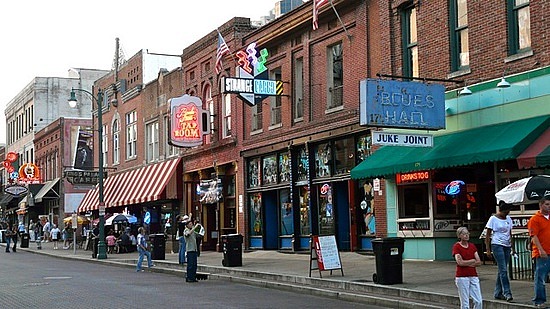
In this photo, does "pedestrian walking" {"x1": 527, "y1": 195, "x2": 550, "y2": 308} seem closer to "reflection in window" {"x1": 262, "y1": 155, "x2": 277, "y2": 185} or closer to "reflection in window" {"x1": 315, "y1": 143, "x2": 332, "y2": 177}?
"reflection in window" {"x1": 315, "y1": 143, "x2": 332, "y2": 177}

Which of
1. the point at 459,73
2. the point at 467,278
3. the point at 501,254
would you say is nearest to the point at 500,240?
the point at 501,254

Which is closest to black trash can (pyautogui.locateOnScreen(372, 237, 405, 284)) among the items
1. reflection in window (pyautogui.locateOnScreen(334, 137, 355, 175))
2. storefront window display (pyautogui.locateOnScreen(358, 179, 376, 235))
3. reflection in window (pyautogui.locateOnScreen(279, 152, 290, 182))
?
storefront window display (pyautogui.locateOnScreen(358, 179, 376, 235))

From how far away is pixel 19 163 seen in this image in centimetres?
7612

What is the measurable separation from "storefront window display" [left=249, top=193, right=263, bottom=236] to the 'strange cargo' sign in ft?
43.1

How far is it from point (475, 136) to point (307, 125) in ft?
30.3

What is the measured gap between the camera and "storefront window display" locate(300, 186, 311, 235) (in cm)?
2786

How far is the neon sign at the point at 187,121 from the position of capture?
34750mm

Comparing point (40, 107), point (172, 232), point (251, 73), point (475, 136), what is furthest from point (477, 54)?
point (40, 107)

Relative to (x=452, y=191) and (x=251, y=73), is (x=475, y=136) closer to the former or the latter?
(x=452, y=191)

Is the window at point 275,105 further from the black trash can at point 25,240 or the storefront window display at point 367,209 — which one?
the black trash can at point 25,240

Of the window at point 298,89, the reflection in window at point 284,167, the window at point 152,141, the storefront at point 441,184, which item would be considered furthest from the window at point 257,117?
the window at point 152,141

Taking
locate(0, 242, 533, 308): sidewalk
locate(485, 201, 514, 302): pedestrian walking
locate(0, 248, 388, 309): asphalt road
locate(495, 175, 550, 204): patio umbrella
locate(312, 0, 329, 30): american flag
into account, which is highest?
locate(312, 0, 329, 30): american flag

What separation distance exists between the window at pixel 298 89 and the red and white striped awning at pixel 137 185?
38.4 feet

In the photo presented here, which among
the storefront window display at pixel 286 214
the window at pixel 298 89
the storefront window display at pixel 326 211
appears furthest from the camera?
the storefront window display at pixel 286 214
